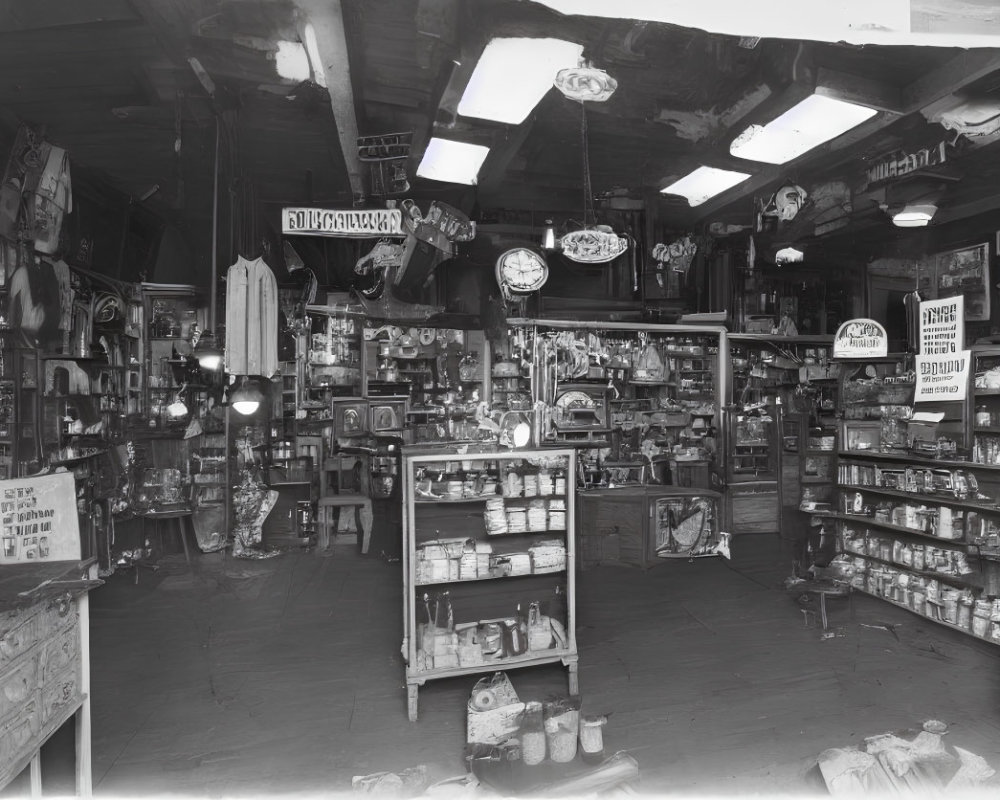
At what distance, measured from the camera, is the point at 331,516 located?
7617mm

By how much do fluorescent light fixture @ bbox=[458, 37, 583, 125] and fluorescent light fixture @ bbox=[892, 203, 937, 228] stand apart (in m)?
3.71

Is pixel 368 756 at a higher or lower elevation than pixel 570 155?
lower

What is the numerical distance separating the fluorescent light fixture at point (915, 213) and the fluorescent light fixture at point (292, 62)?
5177 millimetres

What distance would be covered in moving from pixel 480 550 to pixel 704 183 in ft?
14.6

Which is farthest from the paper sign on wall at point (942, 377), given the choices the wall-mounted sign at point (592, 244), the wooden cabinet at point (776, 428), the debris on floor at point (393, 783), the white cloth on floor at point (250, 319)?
the white cloth on floor at point (250, 319)

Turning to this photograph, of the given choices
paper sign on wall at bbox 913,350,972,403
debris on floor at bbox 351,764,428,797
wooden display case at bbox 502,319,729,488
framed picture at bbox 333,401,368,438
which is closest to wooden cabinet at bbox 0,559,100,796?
debris on floor at bbox 351,764,428,797

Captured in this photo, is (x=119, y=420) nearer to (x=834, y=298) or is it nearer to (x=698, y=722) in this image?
(x=698, y=722)

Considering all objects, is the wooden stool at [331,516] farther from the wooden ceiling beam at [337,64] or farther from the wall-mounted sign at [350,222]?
the wooden ceiling beam at [337,64]

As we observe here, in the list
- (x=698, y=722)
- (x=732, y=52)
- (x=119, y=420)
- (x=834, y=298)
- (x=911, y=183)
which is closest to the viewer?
(x=698, y=722)

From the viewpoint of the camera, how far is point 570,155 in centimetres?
Result: 602

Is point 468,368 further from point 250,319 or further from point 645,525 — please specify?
point 250,319

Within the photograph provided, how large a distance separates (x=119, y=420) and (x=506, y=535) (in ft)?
16.3

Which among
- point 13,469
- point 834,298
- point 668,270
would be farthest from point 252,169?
point 834,298

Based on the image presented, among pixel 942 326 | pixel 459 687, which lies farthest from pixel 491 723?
pixel 942 326
